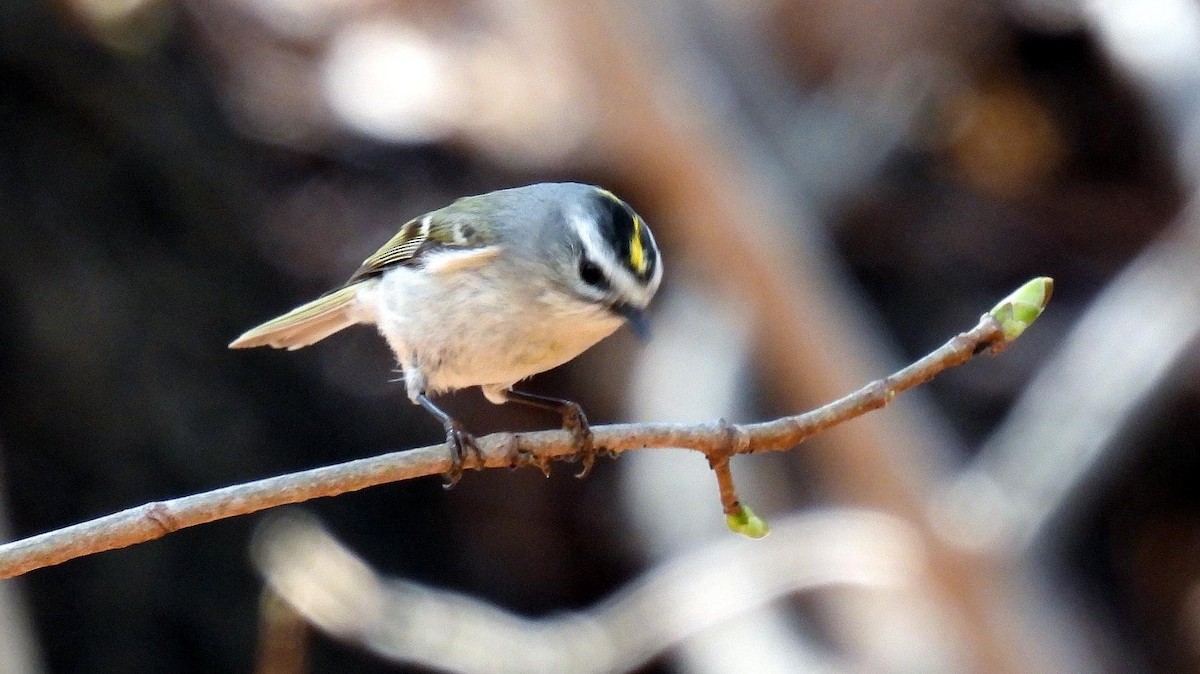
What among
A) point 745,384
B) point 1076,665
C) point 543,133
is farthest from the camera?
point 543,133

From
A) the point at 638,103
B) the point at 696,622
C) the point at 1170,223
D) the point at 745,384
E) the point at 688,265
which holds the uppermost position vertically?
the point at 638,103

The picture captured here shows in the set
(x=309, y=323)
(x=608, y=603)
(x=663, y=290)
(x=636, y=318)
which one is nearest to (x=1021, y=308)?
(x=636, y=318)

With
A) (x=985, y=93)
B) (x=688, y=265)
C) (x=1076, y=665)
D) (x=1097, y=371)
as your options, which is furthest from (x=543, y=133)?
(x=1076, y=665)

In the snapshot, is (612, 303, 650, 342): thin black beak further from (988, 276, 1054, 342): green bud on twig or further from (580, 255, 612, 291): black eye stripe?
(988, 276, 1054, 342): green bud on twig

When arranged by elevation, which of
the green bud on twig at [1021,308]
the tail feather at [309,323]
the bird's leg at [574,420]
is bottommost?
the tail feather at [309,323]

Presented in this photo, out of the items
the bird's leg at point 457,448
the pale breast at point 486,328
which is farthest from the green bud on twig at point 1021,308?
the bird's leg at point 457,448

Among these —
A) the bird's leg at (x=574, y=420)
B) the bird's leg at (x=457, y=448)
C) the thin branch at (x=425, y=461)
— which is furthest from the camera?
the bird's leg at (x=574, y=420)

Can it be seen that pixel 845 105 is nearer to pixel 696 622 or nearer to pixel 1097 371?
pixel 1097 371

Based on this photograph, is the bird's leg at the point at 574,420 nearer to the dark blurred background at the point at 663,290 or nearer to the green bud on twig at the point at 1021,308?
the green bud on twig at the point at 1021,308
